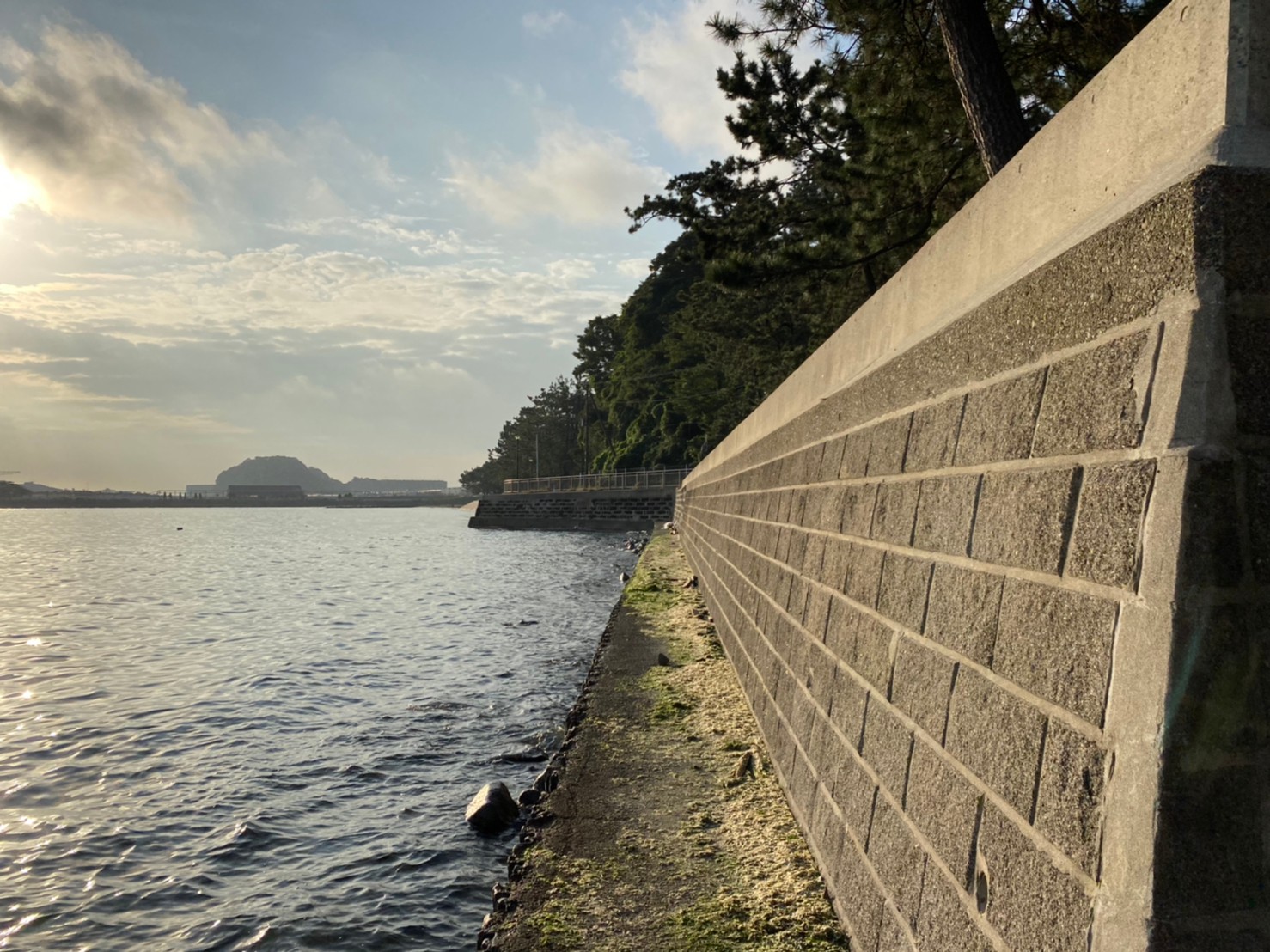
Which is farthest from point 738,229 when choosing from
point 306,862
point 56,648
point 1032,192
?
point 56,648

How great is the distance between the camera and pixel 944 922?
Result: 248cm

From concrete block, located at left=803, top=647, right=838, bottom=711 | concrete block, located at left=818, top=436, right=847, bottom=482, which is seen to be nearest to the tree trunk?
concrete block, located at left=818, top=436, right=847, bottom=482

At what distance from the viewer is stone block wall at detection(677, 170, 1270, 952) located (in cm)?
164

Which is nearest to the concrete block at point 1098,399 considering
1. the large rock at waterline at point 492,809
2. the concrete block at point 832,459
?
the concrete block at point 832,459

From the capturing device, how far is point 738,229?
47.4ft

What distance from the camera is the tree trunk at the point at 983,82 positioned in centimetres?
820

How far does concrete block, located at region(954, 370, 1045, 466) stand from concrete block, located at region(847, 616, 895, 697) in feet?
2.66

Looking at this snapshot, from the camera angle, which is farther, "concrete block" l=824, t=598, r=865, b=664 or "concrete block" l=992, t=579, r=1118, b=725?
"concrete block" l=824, t=598, r=865, b=664

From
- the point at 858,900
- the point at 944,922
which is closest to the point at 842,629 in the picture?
the point at 858,900

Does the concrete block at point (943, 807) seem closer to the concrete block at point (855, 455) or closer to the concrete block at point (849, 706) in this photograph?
the concrete block at point (849, 706)

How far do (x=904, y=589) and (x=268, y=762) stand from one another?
800cm

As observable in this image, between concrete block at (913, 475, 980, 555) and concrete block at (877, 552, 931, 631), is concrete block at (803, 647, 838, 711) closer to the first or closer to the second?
concrete block at (877, 552, 931, 631)

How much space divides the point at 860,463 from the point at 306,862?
5003mm

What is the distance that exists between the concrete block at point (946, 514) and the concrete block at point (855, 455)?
1.01 metres
